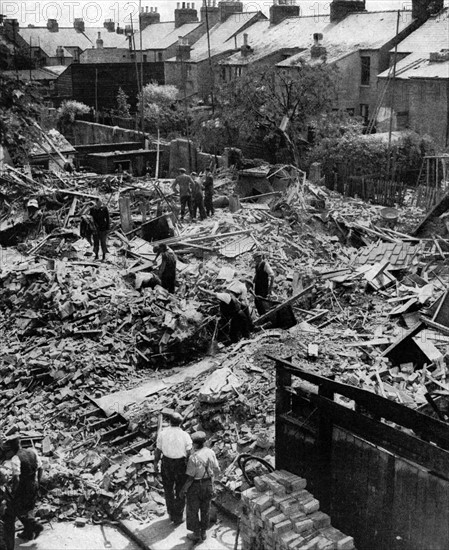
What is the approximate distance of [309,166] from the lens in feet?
103

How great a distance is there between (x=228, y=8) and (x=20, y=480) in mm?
56848

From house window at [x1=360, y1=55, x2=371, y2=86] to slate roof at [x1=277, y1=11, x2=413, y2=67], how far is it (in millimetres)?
661

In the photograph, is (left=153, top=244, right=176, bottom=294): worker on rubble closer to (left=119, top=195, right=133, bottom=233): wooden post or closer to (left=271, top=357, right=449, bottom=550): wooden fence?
(left=119, top=195, right=133, bottom=233): wooden post

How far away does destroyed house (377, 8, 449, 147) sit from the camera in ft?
110

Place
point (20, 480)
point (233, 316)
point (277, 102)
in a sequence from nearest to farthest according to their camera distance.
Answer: point (20, 480) < point (233, 316) < point (277, 102)

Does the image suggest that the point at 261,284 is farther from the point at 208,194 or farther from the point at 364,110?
the point at 364,110

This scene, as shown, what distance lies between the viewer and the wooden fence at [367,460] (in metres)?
6.55

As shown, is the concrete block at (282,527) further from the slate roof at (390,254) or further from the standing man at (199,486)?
the slate roof at (390,254)

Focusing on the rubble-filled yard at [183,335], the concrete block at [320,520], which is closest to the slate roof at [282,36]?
the rubble-filled yard at [183,335]

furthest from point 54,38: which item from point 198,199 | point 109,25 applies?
point 198,199

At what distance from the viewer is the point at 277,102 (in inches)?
1379

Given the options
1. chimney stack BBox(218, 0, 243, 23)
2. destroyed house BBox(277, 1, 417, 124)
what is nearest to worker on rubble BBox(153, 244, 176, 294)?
destroyed house BBox(277, 1, 417, 124)

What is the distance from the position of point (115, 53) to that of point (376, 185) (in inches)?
1896

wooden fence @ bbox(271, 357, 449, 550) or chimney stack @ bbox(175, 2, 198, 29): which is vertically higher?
chimney stack @ bbox(175, 2, 198, 29)
